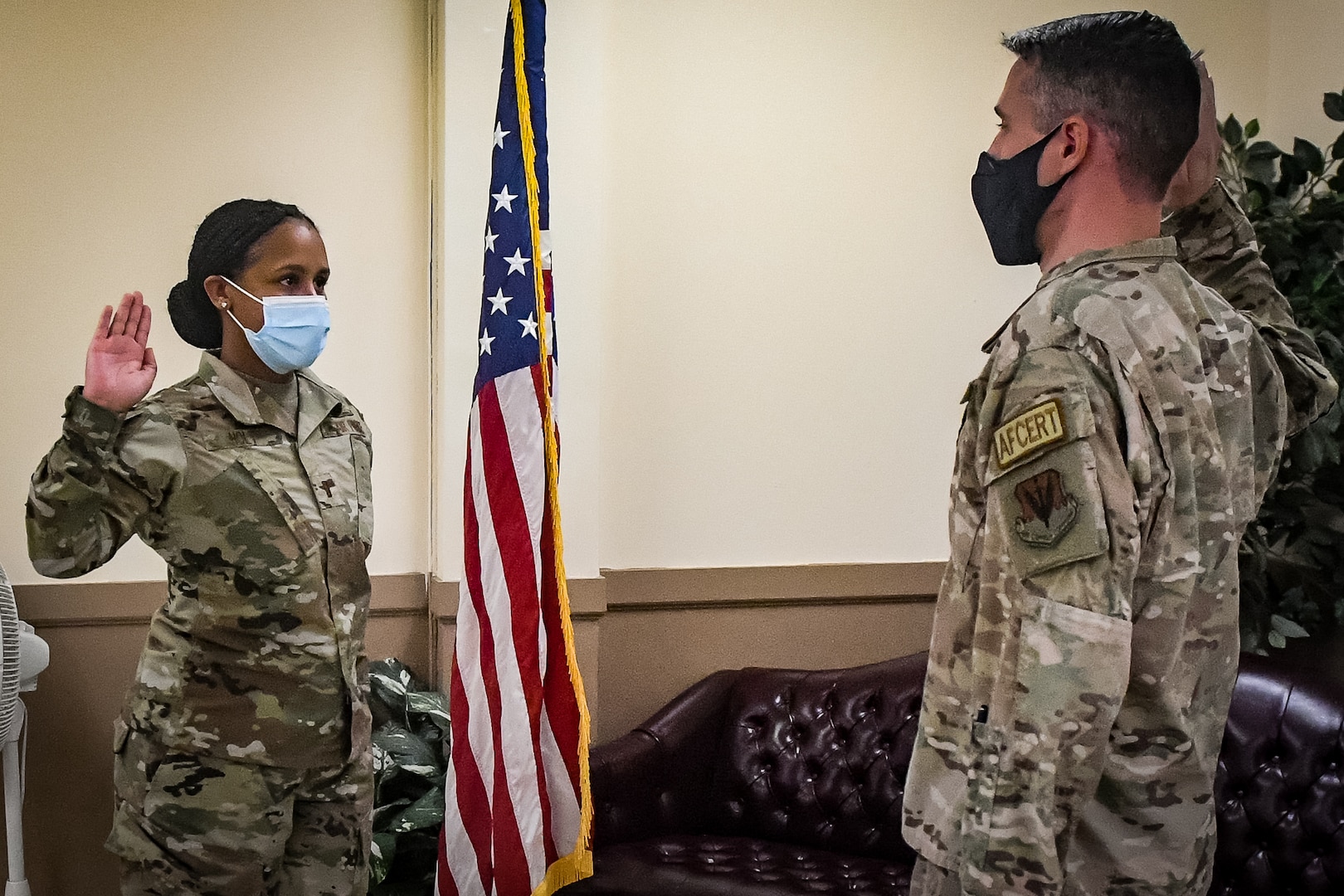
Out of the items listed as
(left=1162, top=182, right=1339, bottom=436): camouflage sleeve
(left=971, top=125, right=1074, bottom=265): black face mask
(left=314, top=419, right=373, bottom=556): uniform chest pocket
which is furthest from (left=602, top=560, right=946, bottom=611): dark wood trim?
(left=971, top=125, right=1074, bottom=265): black face mask

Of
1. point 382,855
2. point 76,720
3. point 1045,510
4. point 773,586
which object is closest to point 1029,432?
point 1045,510

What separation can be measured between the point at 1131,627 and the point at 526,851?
153 centimetres

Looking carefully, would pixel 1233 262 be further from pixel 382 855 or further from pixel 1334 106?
pixel 382 855

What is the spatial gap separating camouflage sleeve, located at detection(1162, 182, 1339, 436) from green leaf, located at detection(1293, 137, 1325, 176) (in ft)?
5.77

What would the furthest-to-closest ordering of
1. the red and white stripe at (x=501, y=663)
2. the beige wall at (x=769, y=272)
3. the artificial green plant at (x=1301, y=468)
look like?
the beige wall at (x=769, y=272) < the artificial green plant at (x=1301, y=468) < the red and white stripe at (x=501, y=663)

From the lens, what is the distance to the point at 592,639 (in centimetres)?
304

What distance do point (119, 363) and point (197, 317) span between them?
35 centimetres

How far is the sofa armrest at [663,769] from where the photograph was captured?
9.44 feet

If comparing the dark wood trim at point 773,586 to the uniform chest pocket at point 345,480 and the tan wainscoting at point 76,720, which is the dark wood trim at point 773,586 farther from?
the tan wainscoting at point 76,720

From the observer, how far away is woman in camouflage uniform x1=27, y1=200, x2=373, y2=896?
5.81 feet

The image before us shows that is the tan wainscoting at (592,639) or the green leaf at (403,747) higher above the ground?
the tan wainscoting at (592,639)

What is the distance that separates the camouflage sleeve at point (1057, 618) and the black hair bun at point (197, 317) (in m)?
1.45

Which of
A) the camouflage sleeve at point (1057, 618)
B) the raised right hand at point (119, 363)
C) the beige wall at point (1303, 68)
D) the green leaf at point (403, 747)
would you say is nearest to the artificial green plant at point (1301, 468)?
the beige wall at point (1303, 68)

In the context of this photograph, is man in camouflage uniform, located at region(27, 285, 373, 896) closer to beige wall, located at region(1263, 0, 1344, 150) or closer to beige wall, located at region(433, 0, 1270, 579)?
beige wall, located at region(433, 0, 1270, 579)
